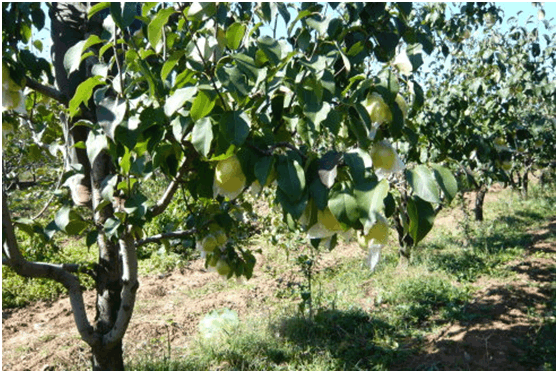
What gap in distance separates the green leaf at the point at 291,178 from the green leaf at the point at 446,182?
18 cm

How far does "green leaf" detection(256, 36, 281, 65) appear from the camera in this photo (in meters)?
0.75

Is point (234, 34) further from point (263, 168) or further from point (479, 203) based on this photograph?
point (479, 203)

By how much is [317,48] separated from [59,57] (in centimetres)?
98

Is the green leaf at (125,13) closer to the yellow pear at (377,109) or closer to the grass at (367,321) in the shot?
the yellow pear at (377,109)

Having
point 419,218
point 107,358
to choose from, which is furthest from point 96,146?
point 107,358

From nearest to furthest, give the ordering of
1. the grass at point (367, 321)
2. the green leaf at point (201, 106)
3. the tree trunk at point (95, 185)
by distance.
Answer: the green leaf at point (201, 106) < the tree trunk at point (95, 185) < the grass at point (367, 321)

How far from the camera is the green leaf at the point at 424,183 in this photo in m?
0.62

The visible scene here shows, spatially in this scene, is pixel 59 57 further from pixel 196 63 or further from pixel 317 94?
pixel 317 94

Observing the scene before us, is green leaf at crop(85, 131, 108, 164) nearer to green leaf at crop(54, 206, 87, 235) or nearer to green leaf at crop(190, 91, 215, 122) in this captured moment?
green leaf at crop(190, 91, 215, 122)

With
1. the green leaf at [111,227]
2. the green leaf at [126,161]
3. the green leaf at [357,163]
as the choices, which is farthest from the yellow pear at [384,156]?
the green leaf at [111,227]

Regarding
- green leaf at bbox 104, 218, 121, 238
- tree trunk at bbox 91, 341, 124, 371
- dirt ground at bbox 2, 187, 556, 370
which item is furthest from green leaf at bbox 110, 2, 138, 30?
dirt ground at bbox 2, 187, 556, 370

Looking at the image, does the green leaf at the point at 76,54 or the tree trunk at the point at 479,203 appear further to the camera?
the tree trunk at the point at 479,203

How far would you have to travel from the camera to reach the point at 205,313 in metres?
3.29

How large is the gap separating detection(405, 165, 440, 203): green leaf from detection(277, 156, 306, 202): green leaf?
14 cm
